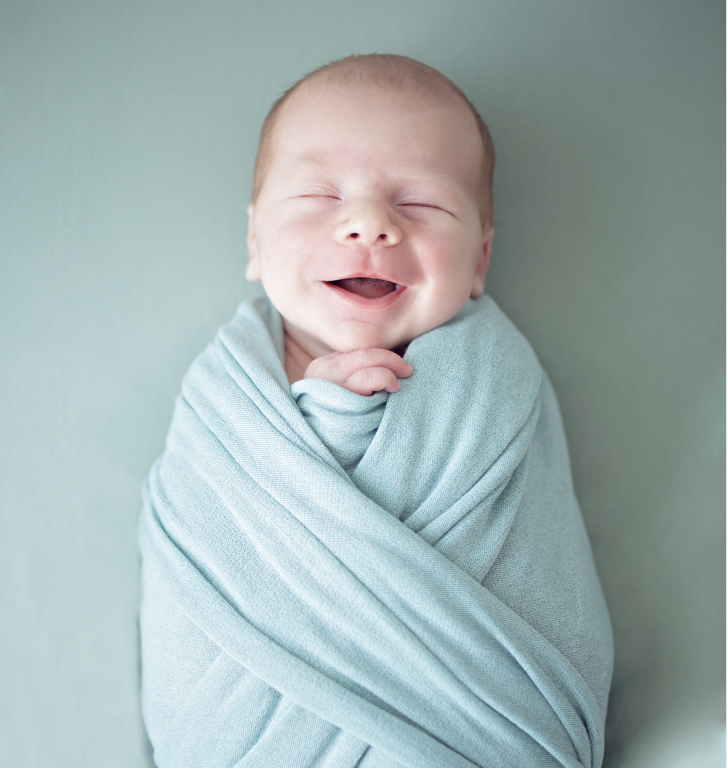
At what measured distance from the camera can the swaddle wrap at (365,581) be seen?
0.67 meters

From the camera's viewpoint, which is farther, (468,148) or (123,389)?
(123,389)

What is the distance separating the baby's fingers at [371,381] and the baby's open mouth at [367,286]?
0.16 m

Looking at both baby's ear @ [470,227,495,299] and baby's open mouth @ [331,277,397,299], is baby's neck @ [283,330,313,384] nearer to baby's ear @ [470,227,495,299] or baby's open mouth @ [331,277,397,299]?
baby's open mouth @ [331,277,397,299]

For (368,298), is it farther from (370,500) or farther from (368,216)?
(370,500)

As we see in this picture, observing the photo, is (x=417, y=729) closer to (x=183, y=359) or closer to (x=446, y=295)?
(x=446, y=295)

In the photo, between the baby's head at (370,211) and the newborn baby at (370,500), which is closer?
the newborn baby at (370,500)

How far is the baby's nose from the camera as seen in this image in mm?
815

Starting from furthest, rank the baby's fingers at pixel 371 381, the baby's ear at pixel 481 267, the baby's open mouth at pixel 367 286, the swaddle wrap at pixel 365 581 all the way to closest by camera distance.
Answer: the baby's ear at pixel 481 267 < the baby's open mouth at pixel 367 286 < the baby's fingers at pixel 371 381 < the swaddle wrap at pixel 365 581

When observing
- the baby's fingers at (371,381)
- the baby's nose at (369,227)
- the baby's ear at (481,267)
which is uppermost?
the baby's nose at (369,227)

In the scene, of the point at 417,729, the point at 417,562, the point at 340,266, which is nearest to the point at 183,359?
the point at 340,266

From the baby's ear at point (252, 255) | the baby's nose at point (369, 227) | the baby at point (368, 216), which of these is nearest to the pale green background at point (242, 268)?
the baby's ear at point (252, 255)

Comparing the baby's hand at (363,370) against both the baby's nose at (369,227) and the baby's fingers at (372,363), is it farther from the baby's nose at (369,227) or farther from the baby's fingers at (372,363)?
the baby's nose at (369,227)

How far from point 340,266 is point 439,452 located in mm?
298

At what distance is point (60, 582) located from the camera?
3.08ft
